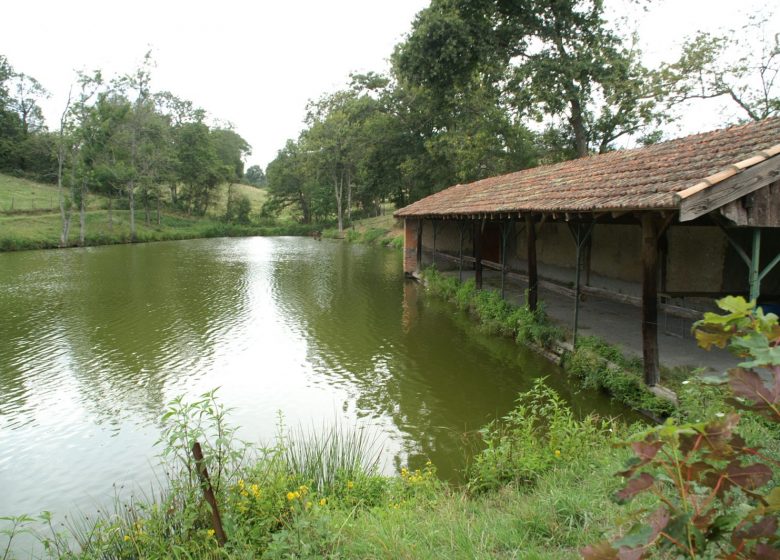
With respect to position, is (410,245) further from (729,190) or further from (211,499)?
(211,499)

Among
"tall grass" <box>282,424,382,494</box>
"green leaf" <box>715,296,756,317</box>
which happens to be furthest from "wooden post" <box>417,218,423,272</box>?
"green leaf" <box>715,296,756,317</box>

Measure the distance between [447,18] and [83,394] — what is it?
18.7 m

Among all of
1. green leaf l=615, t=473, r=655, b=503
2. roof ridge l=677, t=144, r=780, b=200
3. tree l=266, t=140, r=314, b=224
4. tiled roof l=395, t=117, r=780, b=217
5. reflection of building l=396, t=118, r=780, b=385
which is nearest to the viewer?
green leaf l=615, t=473, r=655, b=503

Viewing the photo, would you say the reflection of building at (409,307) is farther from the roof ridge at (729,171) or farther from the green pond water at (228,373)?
the roof ridge at (729,171)

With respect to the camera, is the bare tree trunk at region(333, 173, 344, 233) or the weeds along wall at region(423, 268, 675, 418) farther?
the bare tree trunk at region(333, 173, 344, 233)

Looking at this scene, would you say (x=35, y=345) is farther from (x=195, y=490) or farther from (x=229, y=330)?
(x=195, y=490)

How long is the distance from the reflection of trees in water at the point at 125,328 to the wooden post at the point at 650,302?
7443mm

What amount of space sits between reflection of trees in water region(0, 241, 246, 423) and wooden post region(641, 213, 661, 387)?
7443 mm

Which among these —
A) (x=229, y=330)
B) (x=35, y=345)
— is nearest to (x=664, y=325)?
(x=229, y=330)

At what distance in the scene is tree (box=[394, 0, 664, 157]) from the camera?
20703 mm

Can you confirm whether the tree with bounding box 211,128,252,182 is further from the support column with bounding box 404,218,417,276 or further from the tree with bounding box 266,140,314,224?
the support column with bounding box 404,218,417,276

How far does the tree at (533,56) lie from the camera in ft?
67.9

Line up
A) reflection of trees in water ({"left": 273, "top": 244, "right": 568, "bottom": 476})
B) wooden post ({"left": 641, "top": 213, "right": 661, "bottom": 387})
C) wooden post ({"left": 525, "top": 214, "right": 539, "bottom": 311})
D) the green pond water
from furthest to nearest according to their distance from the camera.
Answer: wooden post ({"left": 525, "top": 214, "right": 539, "bottom": 311}) < reflection of trees in water ({"left": 273, "top": 244, "right": 568, "bottom": 476}) < wooden post ({"left": 641, "top": 213, "right": 661, "bottom": 387}) < the green pond water

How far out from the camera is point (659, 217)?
24.6ft
